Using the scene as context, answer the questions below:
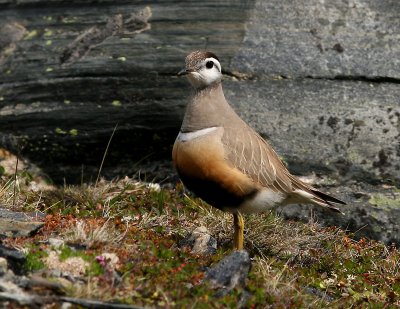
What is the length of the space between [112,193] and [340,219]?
2927mm

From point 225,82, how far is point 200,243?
11.5ft

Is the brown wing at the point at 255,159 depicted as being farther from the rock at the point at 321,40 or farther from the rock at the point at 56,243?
the rock at the point at 321,40

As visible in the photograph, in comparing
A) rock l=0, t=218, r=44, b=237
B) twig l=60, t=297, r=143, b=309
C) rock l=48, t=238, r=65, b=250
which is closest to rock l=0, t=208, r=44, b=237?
rock l=0, t=218, r=44, b=237

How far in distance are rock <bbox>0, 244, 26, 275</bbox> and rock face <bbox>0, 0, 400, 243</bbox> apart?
15.3ft

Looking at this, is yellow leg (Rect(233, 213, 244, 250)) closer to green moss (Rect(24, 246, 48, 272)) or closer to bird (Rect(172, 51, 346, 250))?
bird (Rect(172, 51, 346, 250))

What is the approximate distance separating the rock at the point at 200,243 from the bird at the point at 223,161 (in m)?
0.28

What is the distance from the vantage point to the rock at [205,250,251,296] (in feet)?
23.4

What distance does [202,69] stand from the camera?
9047 mm

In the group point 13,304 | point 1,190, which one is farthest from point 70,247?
point 1,190

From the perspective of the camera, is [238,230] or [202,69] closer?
[238,230]

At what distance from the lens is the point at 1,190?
368 inches

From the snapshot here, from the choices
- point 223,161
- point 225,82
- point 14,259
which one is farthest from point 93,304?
point 225,82

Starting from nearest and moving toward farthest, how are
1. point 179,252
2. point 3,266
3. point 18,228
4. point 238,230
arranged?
point 3,266
point 18,228
point 179,252
point 238,230

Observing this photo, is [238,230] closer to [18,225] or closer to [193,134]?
[193,134]
